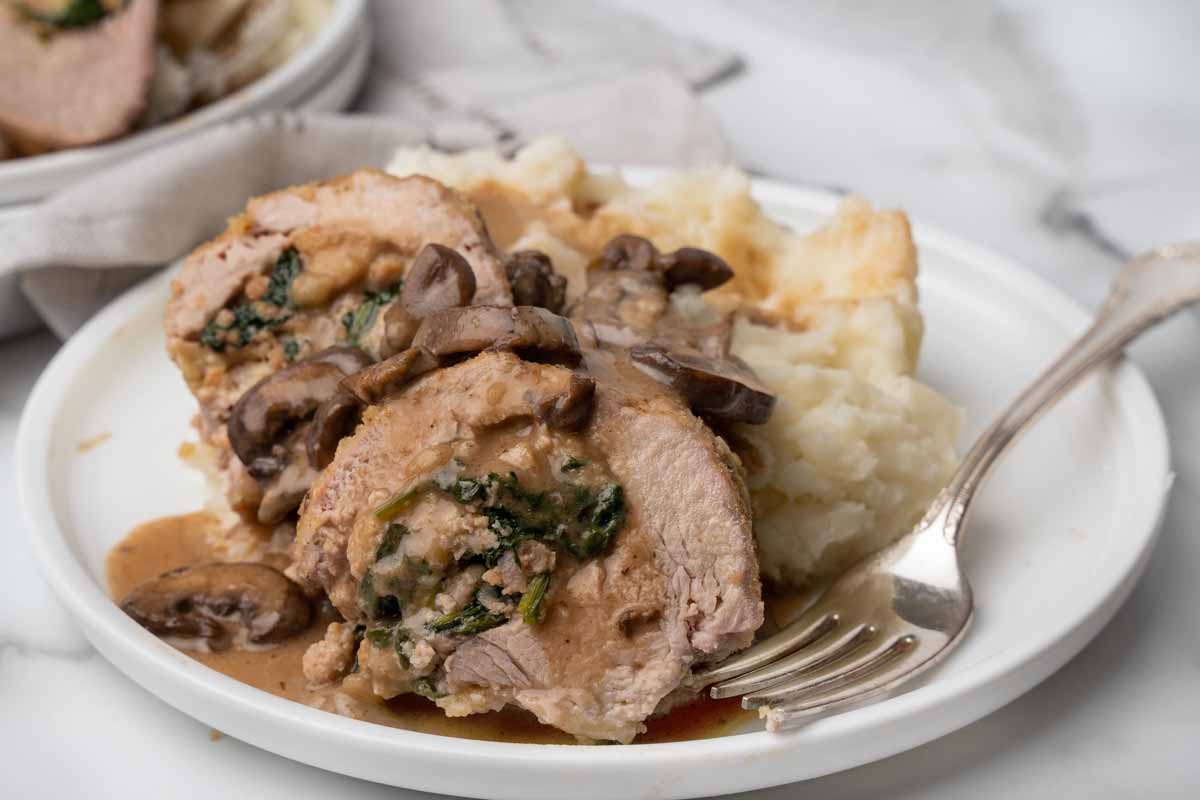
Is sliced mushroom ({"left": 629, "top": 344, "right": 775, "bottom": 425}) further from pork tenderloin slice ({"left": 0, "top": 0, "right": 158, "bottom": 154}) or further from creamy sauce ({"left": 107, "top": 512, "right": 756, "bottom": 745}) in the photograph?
pork tenderloin slice ({"left": 0, "top": 0, "right": 158, "bottom": 154})

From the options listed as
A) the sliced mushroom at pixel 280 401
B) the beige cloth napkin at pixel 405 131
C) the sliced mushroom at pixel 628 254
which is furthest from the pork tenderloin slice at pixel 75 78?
the sliced mushroom at pixel 628 254

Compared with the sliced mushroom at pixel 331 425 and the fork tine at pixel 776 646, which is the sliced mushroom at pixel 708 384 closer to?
the fork tine at pixel 776 646

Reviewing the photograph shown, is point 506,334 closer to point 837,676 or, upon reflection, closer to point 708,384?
point 708,384

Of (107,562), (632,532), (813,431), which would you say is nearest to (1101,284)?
(813,431)

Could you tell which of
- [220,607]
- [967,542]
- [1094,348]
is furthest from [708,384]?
[1094,348]

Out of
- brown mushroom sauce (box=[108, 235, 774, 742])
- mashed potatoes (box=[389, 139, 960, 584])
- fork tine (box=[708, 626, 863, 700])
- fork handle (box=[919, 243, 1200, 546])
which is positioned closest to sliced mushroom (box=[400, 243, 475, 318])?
brown mushroom sauce (box=[108, 235, 774, 742])

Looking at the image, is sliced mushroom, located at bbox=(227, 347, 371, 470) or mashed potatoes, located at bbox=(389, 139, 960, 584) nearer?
sliced mushroom, located at bbox=(227, 347, 371, 470)
